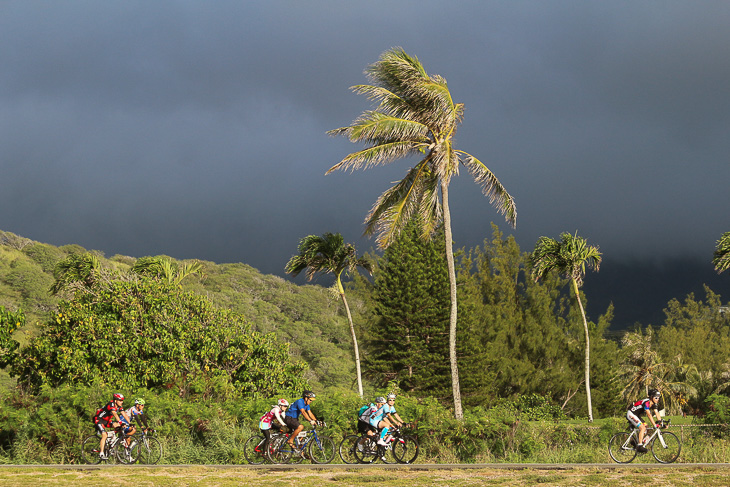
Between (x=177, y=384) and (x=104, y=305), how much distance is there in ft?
15.0

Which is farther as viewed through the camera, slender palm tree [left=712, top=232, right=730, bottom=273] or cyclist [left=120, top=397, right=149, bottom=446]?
slender palm tree [left=712, top=232, right=730, bottom=273]

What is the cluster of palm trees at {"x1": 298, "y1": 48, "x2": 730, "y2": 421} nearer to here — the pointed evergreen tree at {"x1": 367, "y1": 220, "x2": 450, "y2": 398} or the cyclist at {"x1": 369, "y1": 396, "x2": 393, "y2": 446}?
the cyclist at {"x1": 369, "y1": 396, "x2": 393, "y2": 446}

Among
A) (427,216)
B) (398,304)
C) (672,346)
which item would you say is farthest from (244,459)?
(672,346)

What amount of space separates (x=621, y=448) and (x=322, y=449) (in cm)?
595

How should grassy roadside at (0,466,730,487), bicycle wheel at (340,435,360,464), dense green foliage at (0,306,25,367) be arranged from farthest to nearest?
dense green foliage at (0,306,25,367), bicycle wheel at (340,435,360,464), grassy roadside at (0,466,730,487)

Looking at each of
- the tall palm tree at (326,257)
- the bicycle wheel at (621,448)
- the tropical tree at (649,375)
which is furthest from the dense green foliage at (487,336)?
the bicycle wheel at (621,448)

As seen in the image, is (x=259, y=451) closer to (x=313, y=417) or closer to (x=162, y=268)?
(x=313, y=417)

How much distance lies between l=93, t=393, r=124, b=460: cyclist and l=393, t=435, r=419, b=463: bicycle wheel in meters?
5.75

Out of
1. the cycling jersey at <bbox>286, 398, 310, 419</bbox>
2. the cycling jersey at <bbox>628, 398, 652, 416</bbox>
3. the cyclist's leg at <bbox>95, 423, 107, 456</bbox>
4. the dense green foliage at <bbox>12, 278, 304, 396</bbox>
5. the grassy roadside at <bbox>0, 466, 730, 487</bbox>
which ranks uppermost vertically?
the dense green foliage at <bbox>12, 278, 304, 396</bbox>

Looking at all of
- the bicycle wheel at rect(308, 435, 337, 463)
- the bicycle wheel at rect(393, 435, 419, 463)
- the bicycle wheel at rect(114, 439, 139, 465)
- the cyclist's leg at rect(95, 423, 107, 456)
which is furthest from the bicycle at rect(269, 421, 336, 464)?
the cyclist's leg at rect(95, 423, 107, 456)

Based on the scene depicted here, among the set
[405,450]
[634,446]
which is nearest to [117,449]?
[405,450]

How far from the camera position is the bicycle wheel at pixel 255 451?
44.1 ft

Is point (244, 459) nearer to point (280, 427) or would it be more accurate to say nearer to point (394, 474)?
point (280, 427)

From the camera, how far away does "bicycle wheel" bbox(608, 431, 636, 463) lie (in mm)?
13024
